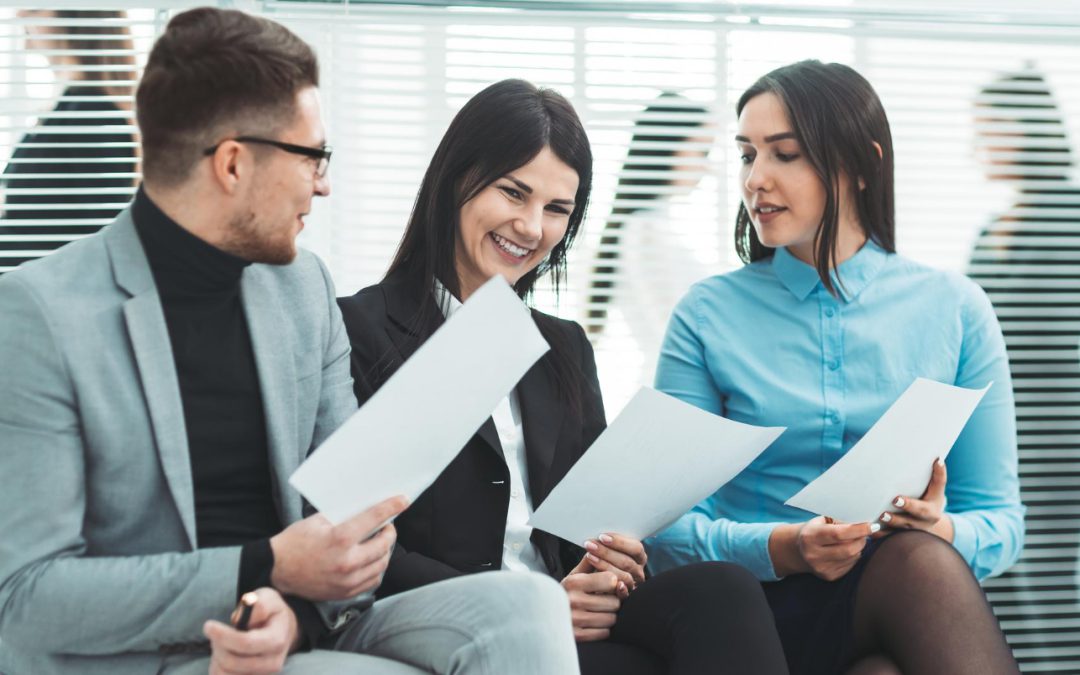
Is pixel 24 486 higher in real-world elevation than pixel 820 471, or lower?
higher

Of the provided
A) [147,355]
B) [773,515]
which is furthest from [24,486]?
[773,515]

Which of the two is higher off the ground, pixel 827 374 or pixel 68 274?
pixel 68 274

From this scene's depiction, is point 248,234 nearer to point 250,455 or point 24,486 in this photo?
point 250,455

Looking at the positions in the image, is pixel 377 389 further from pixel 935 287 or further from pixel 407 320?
pixel 935 287

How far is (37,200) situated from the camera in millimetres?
2383

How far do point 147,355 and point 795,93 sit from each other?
1.22 meters

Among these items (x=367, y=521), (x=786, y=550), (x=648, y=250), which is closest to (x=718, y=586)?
(x=786, y=550)

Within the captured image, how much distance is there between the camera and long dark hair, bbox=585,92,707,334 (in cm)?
245

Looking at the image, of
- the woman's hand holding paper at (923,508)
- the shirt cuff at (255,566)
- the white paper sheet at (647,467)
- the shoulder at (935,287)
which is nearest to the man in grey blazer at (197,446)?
the shirt cuff at (255,566)

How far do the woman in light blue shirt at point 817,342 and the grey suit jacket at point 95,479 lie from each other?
2.78ft

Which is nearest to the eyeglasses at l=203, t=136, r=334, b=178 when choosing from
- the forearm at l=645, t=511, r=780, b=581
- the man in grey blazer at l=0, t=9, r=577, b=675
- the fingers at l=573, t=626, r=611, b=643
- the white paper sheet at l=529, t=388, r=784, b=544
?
the man in grey blazer at l=0, t=9, r=577, b=675

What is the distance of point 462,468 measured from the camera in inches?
65.3

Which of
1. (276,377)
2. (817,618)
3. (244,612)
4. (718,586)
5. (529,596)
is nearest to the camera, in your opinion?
(244,612)

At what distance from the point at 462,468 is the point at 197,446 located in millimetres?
450
